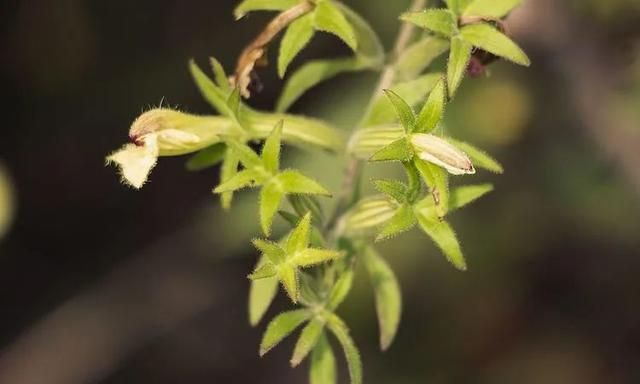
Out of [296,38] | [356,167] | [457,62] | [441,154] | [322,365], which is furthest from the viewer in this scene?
[356,167]

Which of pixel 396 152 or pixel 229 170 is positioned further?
pixel 229 170

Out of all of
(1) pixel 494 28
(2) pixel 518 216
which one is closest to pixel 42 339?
(2) pixel 518 216

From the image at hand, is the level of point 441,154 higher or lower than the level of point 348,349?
higher

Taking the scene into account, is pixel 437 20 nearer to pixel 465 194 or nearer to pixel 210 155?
pixel 465 194

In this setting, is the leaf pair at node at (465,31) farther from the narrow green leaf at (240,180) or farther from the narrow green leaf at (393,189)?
the narrow green leaf at (240,180)

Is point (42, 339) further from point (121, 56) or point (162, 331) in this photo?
point (121, 56)

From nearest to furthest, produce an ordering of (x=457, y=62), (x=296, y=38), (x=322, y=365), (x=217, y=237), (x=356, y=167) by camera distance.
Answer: (x=457, y=62), (x=296, y=38), (x=322, y=365), (x=356, y=167), (x=217, y=237)

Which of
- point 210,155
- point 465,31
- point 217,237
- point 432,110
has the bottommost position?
point 432,110

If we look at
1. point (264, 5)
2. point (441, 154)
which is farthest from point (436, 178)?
point (264, 5)

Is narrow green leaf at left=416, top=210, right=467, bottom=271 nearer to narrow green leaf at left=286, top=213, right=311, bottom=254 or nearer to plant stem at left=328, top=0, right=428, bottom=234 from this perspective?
narrow green leaf at left=286, top=213, right=311, bottom=254
